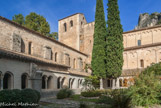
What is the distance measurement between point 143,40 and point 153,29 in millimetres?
2998

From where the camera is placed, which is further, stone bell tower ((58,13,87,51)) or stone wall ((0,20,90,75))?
stone bell tower ((58,13,87,51))

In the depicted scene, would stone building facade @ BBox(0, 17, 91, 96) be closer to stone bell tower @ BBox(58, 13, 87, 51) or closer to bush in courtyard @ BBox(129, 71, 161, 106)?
bush in courtyard @ BBox(129, 71, 161, 106)

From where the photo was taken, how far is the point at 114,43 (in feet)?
80.3

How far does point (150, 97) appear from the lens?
10.6 m

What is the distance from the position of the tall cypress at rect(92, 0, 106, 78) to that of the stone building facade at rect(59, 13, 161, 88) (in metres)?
3.54

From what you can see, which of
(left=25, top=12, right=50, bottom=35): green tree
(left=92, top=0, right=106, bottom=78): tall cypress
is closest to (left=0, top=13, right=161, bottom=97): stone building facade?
(left=92, top=0, right=106, bottom=78): tall cypress

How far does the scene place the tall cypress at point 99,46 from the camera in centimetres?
2519

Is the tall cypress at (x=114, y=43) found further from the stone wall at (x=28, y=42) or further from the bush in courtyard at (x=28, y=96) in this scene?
the bush in courtyard at (x=28, y=96)

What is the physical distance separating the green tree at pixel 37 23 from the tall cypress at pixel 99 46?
14.8 meters

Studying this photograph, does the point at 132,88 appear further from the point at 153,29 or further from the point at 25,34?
the point at 153,29

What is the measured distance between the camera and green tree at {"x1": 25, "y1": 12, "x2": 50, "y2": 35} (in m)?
35.1

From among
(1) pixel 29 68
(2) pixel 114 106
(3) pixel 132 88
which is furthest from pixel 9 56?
(3) pixel 132 88

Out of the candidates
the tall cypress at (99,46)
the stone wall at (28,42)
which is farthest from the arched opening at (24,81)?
the tall cypress at (99,46)

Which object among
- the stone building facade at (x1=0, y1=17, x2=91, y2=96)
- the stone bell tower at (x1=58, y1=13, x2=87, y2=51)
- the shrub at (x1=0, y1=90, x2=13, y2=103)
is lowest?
the shrub at (x1=0, y1=90, x2=13, y2=103)
